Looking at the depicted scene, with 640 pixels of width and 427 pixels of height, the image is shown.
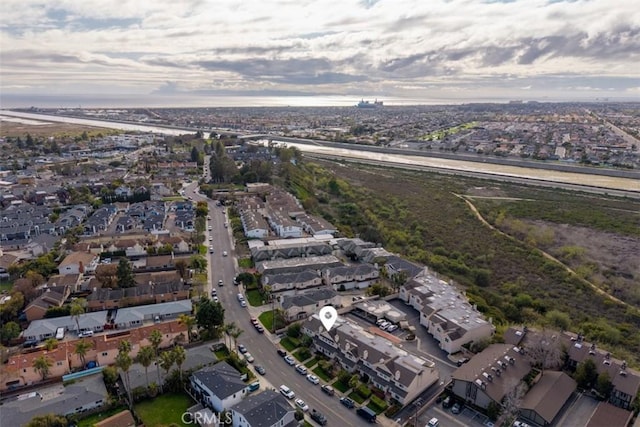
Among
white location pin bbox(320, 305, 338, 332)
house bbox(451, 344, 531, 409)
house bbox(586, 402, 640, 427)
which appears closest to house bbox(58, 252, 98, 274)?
white location pin bbox(320, 305, 338, 332)

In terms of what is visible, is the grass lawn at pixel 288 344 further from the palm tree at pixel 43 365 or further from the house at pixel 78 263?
the house at pixel 78 263

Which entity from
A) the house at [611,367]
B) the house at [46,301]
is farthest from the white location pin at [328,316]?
the house at [46,301]

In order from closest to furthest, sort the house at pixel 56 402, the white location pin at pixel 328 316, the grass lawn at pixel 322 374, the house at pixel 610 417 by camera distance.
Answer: the house at pixel 56 402, the house at pixel 610 417, the grass lawn at pixel 322 374, the white location pin at pixel 328 316

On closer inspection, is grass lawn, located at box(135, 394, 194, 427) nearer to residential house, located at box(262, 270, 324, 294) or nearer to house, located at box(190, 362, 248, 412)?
house, located at box(190, 362, 248, 412)

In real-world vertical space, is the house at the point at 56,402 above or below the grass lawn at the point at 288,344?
above

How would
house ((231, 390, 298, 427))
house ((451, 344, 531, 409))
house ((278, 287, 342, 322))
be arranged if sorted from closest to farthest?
house ((231, 390, 298, 427)) → house ((451, 344, 531, 409)) → house ((278, 287, 342, 322))

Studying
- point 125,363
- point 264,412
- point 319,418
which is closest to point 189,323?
point 125,363
